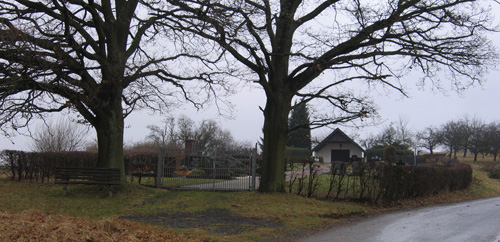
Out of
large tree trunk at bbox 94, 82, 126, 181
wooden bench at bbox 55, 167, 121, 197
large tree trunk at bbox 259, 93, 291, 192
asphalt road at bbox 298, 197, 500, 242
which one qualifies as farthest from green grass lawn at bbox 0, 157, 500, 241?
large tree trunk at bbox 94, 82, 126, 181

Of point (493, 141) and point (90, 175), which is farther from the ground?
point (493, 141)

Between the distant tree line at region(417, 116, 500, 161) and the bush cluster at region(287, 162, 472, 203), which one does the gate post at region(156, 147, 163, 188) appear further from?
the distant tree line at region(417, 116, 500, 161)

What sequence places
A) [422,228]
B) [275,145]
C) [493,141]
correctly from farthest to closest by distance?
[493,141]
[275,145]
[422,228]

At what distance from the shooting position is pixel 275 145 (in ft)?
52.1

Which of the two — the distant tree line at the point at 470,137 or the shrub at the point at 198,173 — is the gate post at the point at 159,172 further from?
the distant tree line at the point at 470,137

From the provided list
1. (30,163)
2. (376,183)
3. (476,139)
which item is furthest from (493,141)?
(30,163)

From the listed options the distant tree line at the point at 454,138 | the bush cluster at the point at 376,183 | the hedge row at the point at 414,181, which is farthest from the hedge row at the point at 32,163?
the distant tree line at the point at 454,138

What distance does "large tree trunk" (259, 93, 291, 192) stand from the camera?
15.8m

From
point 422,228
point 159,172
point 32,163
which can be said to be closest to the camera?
point 422,228

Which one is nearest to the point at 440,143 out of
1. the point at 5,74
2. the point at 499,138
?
the point at 499,138

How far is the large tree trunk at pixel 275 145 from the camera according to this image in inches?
623

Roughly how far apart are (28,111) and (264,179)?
8123mm

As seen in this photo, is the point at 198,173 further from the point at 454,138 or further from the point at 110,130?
the point at 454,138

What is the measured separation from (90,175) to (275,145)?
6525mm
